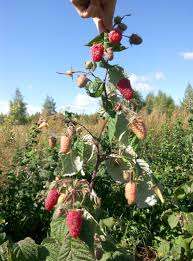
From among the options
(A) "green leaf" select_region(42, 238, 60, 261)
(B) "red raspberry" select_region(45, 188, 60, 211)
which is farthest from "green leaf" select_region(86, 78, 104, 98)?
(A) "green leaf" select_region(42, 238, 60, 261)

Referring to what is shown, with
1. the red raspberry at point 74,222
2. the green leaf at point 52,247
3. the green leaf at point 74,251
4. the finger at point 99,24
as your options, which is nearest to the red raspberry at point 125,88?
the finger at point 99,24

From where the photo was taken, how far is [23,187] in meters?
5.25

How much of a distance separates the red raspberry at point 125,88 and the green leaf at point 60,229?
0.63m

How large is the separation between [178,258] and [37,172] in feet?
6.93

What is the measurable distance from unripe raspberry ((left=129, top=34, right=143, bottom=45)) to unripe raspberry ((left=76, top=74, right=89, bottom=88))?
0.26 m

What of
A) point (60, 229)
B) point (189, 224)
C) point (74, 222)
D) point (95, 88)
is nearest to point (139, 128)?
point (95, 88)

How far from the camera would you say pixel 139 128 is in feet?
6.78

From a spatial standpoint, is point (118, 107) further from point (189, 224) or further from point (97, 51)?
point (189, 224)

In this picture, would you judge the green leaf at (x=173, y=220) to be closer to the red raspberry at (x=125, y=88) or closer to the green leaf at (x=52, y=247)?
the green leaf at (x=52, y=247)

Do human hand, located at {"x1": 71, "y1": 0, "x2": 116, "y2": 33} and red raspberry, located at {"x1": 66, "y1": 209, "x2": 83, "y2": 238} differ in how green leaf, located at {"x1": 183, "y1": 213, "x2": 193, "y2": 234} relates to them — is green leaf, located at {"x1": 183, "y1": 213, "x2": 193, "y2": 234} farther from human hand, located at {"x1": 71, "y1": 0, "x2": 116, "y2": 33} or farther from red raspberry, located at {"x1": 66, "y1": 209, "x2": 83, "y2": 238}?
human hand, located at {"x1": 71, "y1": 0, "x2": 116, "y2": 33}

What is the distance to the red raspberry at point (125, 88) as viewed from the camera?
2040mm

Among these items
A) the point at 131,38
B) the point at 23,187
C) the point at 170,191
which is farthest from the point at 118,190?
the point at 131,38

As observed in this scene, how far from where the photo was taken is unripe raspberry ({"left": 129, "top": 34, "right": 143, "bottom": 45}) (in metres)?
2.12

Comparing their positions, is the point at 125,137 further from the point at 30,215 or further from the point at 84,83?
the point at 30,215
